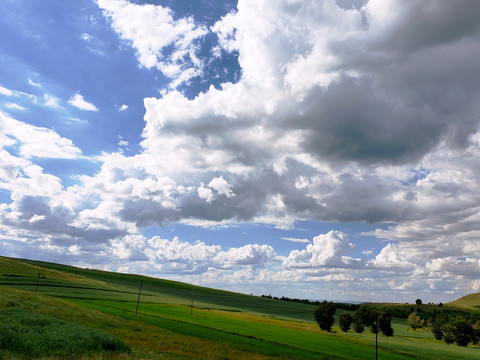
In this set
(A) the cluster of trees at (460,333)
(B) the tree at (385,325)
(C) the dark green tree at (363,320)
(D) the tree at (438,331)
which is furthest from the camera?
(C) the dark green tree at (363,320)

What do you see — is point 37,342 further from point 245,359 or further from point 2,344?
point 245,359

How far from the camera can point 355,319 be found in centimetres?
14450

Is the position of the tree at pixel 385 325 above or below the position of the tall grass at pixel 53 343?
below

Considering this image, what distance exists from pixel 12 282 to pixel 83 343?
5009 inches

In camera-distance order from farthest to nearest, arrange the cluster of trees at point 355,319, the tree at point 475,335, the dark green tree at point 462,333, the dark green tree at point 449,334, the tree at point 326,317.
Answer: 1. the dark green tree at point 449,334
2. the tree at point 475,335
3. the dark green tree at point 462,333
4. the cluster of trees at point 355,319
5. the tree at point 326,317

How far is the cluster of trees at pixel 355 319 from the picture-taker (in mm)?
128250

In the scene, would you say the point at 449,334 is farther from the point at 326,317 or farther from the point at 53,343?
the point at 53,343

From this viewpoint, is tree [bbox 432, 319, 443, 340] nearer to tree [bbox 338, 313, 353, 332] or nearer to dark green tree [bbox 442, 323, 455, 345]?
dark green tree [bbox 442, 323, 455, 345]

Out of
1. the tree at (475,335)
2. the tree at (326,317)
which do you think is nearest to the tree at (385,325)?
the tree at (326,317)

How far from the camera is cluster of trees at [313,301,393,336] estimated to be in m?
128

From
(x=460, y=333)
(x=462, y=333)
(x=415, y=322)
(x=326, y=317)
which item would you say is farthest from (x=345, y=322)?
(x=415, y=322)

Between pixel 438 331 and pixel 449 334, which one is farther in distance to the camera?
pixel 438 331

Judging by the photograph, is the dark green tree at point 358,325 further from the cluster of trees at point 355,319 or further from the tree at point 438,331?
the tree at point 438,331

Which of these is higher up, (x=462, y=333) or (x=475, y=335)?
(x=462, y=333)
